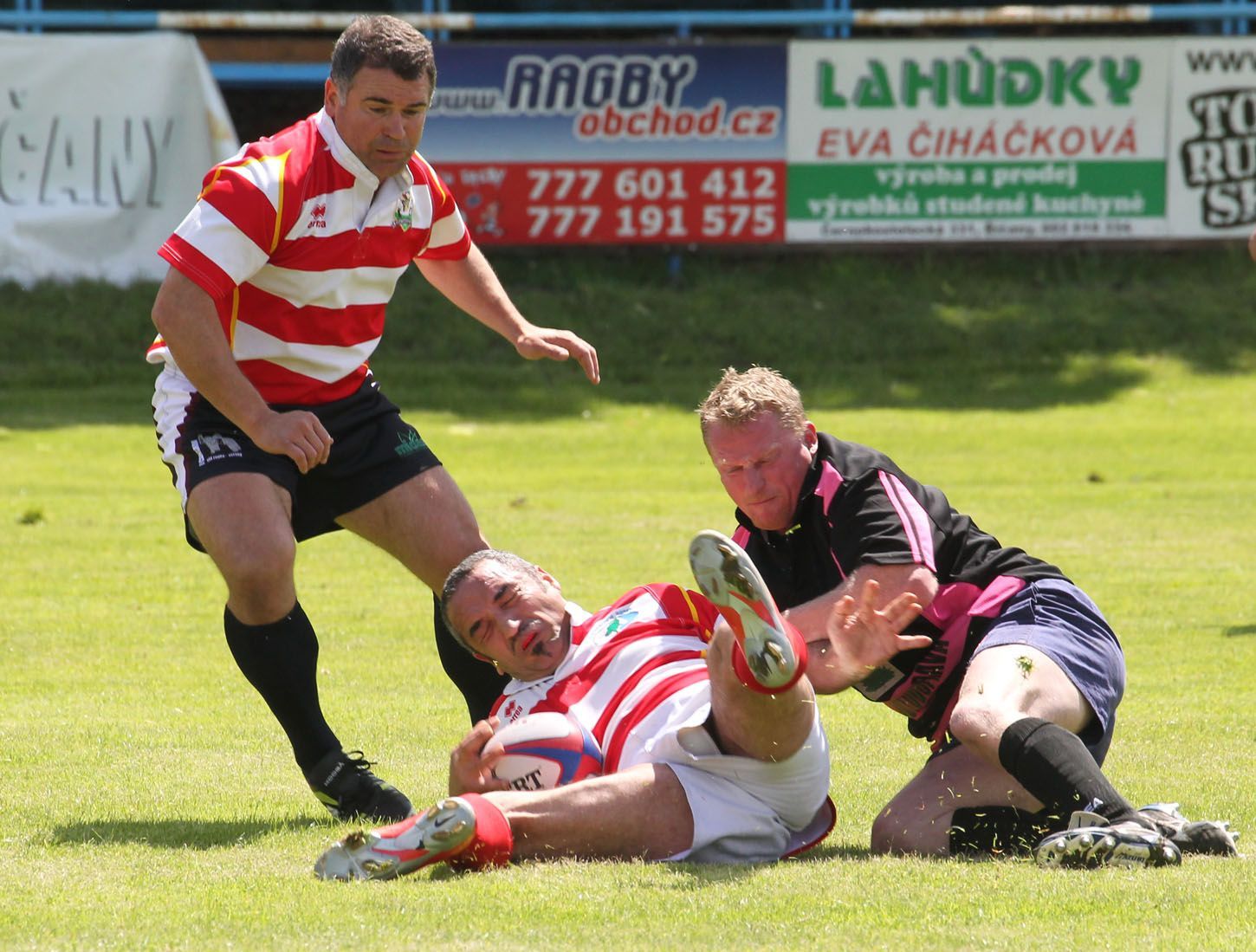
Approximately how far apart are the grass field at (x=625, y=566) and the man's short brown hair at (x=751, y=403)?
45.1 inches

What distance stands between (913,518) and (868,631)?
1.97ft

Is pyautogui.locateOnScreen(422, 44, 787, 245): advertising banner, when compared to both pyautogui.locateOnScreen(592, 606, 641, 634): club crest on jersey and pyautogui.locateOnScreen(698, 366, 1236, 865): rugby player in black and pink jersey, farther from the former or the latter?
pyautogui.locateOnScreen(592, 606, 641, 634): club crest on jersey

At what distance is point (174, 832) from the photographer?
16.4 feet

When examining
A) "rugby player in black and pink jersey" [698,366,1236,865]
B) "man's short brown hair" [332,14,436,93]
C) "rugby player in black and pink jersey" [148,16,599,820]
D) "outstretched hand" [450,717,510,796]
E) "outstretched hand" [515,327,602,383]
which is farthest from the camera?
"outstretched hand" [515,327,602,383]

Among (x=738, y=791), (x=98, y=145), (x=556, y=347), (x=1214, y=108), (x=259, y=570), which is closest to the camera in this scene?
(x=738, y=791)

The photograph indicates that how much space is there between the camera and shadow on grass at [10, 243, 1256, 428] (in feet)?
60.3

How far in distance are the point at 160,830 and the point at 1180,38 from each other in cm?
1789

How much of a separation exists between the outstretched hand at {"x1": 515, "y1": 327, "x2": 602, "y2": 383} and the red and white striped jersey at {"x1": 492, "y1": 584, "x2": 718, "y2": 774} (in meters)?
1.06

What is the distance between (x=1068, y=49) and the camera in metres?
20.1

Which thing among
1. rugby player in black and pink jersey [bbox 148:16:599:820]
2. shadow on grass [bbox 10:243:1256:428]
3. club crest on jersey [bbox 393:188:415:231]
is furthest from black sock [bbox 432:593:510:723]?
shadow on grass [bbox 10:243:1256:428]

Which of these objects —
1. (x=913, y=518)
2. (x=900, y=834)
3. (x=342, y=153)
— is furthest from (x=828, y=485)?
(x=342, y=153)

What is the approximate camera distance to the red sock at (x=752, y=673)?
4.14 metres

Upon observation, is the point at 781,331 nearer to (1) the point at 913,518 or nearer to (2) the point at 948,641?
(2) the point at 948,641

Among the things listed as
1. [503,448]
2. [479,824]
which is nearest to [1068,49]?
[503,448]
